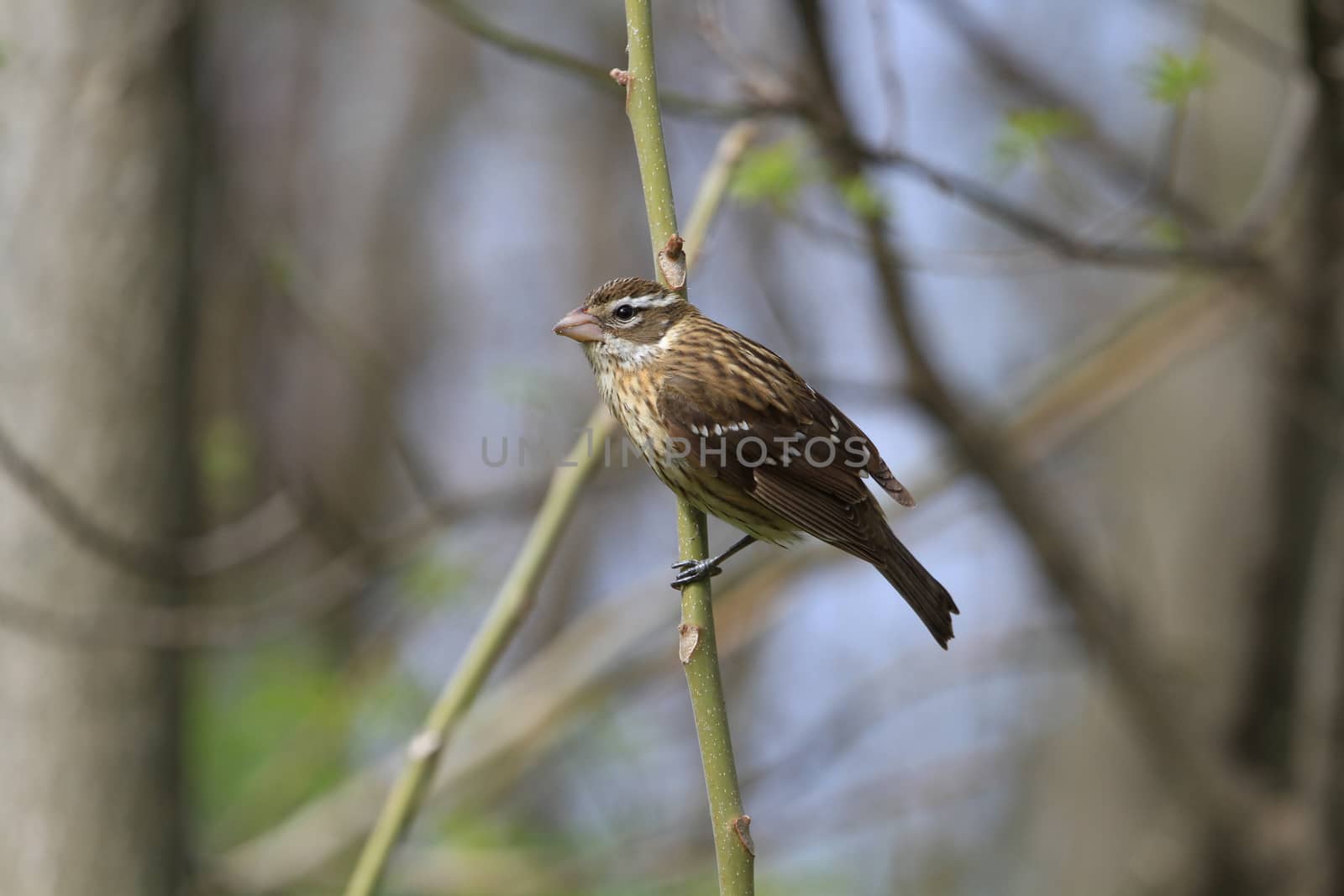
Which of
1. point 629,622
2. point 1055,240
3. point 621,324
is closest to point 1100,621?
point 629,622

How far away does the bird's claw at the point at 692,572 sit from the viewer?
2688mm

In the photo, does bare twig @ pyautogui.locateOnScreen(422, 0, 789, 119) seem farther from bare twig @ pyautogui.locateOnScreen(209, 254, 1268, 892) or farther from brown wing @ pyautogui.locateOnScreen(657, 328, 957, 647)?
bare twig @ pyautogui.locateOnScreen(209, 254, 1268, 892)

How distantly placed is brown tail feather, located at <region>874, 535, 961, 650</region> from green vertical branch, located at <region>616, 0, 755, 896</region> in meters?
1.05

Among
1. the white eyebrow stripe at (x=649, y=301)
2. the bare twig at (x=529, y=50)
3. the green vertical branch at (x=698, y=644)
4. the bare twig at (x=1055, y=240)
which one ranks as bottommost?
the green vertical branch at (x=698, y=644)

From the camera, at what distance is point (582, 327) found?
3.95 m

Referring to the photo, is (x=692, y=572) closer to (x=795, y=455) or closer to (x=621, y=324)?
(x=795, y=455)

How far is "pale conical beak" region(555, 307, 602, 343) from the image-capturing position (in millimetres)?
3928

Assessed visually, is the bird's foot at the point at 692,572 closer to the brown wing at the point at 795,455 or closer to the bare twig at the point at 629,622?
the brown wing at the point at 795,455

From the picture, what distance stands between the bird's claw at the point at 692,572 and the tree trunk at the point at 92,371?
243 cm

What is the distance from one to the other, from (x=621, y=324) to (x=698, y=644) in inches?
64.3

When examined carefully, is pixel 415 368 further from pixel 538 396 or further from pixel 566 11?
pixel 538 396

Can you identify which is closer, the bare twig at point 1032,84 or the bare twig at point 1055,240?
the bare twig at point 1055,240

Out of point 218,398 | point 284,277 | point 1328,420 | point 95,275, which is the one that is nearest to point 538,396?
point 284,277

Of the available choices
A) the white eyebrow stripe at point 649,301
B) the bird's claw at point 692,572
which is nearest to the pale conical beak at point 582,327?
the white eyebrow stripe at point 649,301
